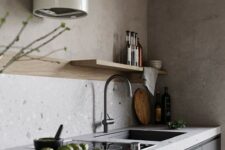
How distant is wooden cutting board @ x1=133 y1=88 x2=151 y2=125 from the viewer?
2.95 metres

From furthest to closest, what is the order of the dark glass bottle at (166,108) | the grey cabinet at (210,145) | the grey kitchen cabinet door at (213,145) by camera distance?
Answer: the dark glass bottle at (166,108)
the grey kitchen cabinet door at (213,145)
the grey cabinet at (210,145)

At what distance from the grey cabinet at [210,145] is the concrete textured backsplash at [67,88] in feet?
2.16

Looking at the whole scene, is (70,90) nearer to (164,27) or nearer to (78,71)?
(78,71)

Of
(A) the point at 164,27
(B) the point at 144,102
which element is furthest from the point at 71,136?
(A) the point at 164,27

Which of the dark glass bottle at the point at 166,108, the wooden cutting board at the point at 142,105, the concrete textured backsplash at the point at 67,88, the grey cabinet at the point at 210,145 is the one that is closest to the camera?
the concrete textured backsplash at the point at 67,88

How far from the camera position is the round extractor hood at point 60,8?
178 centimetres

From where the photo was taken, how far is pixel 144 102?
3035 millimetres

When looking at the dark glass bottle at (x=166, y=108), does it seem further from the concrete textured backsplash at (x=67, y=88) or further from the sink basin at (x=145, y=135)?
the sink basin at (x=145, y=135)

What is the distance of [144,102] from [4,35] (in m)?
1.58

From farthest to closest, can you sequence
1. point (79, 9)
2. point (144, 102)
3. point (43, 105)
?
point (144, 102) → point (43, 105) → point (79, 9)

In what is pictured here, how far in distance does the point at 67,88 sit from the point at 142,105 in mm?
1013

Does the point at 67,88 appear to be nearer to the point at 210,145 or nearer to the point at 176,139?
the point at 176,139

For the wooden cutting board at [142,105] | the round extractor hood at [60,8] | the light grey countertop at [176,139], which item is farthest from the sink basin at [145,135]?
the round extractor hood at [60,8]

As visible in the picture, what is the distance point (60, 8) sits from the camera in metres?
1.88
